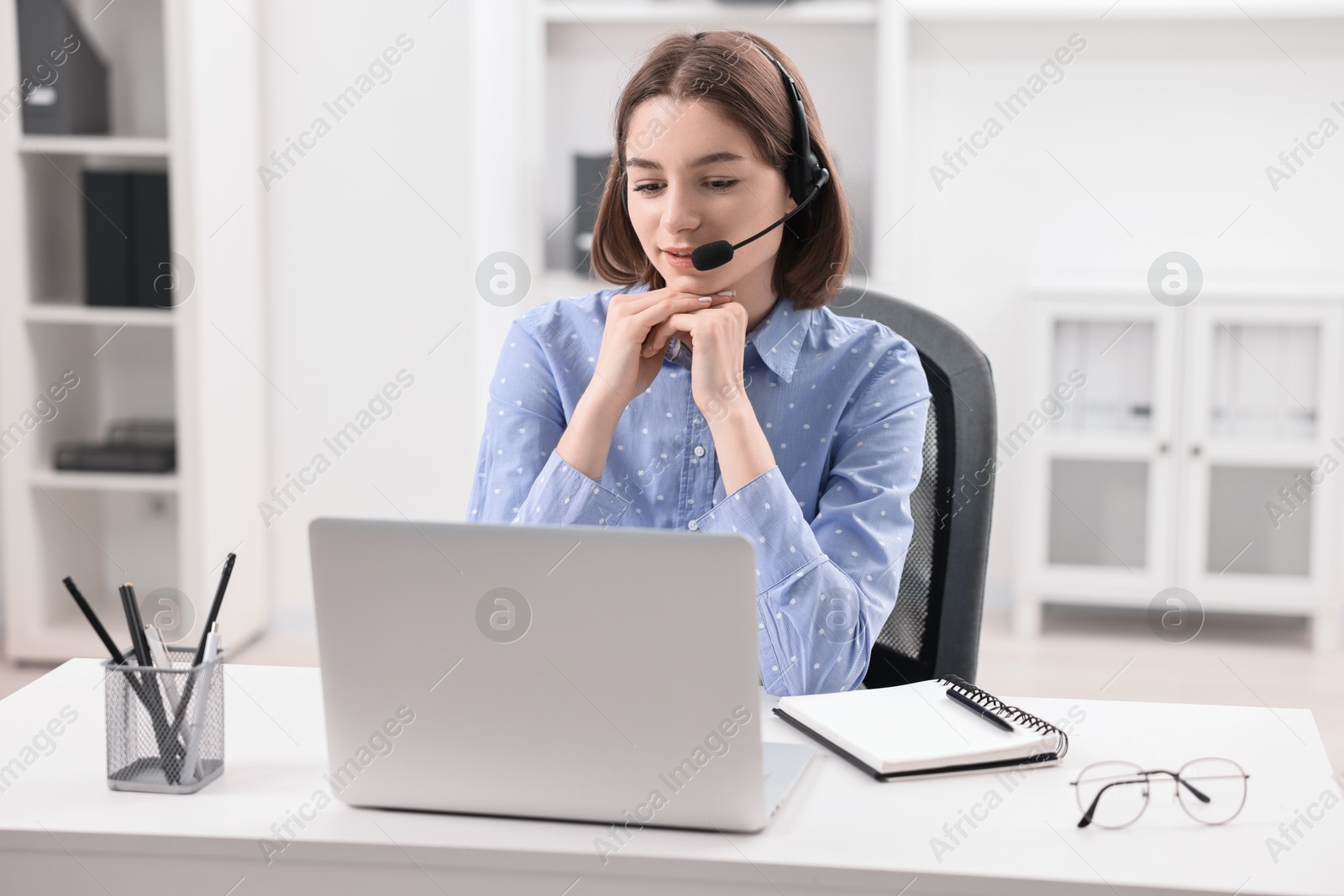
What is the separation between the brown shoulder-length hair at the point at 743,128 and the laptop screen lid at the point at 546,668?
64cm

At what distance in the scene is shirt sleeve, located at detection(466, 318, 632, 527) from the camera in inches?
50.1

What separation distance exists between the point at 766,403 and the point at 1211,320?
2067 mm

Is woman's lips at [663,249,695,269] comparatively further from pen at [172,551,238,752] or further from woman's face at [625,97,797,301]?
pen at [172,551,238,752]

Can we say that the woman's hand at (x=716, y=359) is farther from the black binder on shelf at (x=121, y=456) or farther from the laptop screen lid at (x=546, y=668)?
the black binder on shelf at (x=121, y=456)

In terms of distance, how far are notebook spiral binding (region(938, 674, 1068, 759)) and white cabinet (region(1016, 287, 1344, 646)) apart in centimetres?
220

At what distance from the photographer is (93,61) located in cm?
287

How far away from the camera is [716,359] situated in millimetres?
1270

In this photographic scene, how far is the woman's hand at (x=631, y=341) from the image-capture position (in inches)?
50.3

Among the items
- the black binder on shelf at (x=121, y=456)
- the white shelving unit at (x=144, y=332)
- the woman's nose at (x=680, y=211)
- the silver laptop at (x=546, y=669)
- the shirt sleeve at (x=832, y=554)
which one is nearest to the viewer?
the silver laptop at (x=546, y=669)

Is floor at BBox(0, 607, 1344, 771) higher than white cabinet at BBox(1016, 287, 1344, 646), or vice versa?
white cabinet at BBox(1016, 287, 1344, 646)

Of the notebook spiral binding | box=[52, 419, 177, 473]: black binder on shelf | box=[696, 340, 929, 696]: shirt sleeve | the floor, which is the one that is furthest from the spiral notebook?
box=[52, 419, 177, 473]: black binder on shelf

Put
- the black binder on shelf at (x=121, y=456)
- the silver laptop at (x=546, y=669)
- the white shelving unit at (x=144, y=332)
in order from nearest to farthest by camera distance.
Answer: the silver laptop at (x=546, y=669) < the white shelving unit at (x=144, y=332) < the black binder on shelf at (x=121, y=456)

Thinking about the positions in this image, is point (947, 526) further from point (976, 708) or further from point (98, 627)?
point (98, 627)

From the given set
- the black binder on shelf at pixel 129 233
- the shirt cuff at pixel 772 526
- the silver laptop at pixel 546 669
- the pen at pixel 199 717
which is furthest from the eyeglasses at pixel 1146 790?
the black binder on shelf at pixel 129 233
